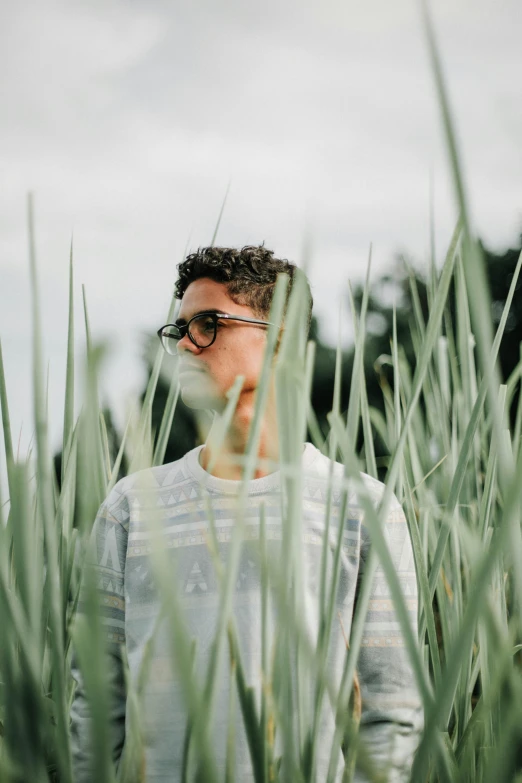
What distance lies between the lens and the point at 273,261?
1.10 meters

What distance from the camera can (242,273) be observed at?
989mm

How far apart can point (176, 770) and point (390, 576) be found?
25.6 inches

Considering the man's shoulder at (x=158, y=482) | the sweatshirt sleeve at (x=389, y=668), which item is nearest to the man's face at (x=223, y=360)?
the man's shoulder at (x=158, y=482)

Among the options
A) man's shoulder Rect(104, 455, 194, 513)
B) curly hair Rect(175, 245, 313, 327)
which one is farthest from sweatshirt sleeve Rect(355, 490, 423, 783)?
curly hair Rect(175, 245, 313, 327)

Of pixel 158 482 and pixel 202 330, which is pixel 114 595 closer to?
pixel 158 482

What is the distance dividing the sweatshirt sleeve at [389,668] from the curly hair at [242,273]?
0.38 meters

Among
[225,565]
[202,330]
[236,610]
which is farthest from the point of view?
[202,330]

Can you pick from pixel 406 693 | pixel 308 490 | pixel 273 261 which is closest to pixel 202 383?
pixel 308 490

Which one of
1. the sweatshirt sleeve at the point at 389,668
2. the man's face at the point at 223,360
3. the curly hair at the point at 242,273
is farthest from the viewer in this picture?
the curly hair at the point at 242,273

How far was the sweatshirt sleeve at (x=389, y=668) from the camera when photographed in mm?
718

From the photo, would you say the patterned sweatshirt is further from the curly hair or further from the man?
the curly hair

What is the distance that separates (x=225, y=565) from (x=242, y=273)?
485 millimetres

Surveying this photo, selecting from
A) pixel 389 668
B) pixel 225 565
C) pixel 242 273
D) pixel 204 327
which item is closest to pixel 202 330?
pixel 204 327

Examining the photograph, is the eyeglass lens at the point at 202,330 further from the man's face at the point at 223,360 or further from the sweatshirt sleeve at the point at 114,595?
the sweatshirt sleeve at the point at 114,595
